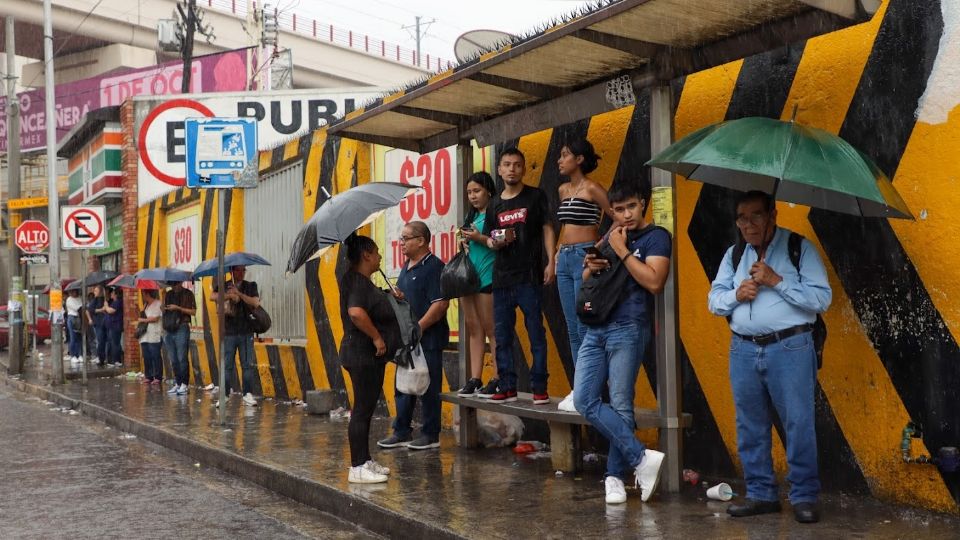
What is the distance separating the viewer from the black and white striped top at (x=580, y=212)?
24.2 feet

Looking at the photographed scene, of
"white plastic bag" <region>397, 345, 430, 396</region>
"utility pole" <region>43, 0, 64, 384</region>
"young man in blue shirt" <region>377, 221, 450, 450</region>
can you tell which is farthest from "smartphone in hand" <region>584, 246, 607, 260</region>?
"utility pole" <region>43, 0, 64, 384</region>

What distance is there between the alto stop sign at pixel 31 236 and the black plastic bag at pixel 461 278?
1756 cm

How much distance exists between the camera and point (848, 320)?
243 inches

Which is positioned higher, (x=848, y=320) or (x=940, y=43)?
(x=940, y=43)

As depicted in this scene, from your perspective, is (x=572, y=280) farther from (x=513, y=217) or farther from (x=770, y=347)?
(x=770, y=347)

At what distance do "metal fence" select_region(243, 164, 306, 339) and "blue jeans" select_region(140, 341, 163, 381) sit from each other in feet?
10.7

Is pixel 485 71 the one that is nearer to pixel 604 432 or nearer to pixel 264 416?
pixel 604 432

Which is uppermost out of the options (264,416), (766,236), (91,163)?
(91,163)

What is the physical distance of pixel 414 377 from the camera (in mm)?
8070

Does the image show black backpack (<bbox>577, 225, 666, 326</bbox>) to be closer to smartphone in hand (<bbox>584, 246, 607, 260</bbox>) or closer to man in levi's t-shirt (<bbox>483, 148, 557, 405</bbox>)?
smartphone in hand (<bbox>584, 246, 607, 260</bbox>)

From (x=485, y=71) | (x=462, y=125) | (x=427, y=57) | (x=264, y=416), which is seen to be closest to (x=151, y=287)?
(x=264, y=416)

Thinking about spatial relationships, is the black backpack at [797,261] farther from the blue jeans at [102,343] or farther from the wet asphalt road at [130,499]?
the blue jeans at [102,343]

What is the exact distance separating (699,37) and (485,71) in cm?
164

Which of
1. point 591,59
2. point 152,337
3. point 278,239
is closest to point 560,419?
point 591,59
